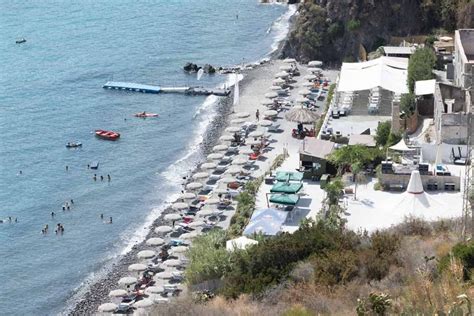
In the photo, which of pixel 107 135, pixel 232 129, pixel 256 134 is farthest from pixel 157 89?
pixel 256 134

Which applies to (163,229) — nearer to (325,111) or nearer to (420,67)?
(325,111)

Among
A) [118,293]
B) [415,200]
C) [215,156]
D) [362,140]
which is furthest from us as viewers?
[215,156]

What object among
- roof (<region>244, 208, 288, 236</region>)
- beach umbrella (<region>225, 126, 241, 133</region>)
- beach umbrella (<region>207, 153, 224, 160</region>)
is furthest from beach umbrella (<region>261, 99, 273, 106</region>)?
roof (<region>244, 208, 288, 236</region>)

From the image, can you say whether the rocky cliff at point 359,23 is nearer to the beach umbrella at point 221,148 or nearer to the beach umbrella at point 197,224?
the beach umbrella at point 221,148

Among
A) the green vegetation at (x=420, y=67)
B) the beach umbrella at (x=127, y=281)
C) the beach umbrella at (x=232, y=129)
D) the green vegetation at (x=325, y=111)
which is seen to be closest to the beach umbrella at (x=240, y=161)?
the green vegetation at (x=325, y=111)

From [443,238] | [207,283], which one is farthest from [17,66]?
[443,238]

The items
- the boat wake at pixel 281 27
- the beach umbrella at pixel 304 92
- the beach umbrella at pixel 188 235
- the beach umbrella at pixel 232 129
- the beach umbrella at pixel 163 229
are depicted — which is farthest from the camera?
the boat wake at pixel 281 27

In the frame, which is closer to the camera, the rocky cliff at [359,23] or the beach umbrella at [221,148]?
the beach umbrella at [221,148]

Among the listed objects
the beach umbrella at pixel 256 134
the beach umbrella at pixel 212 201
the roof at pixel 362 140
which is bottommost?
the beach umbrella at pixel 212 201

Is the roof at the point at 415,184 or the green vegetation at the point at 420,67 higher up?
the green vegetation at the point at 420,67
